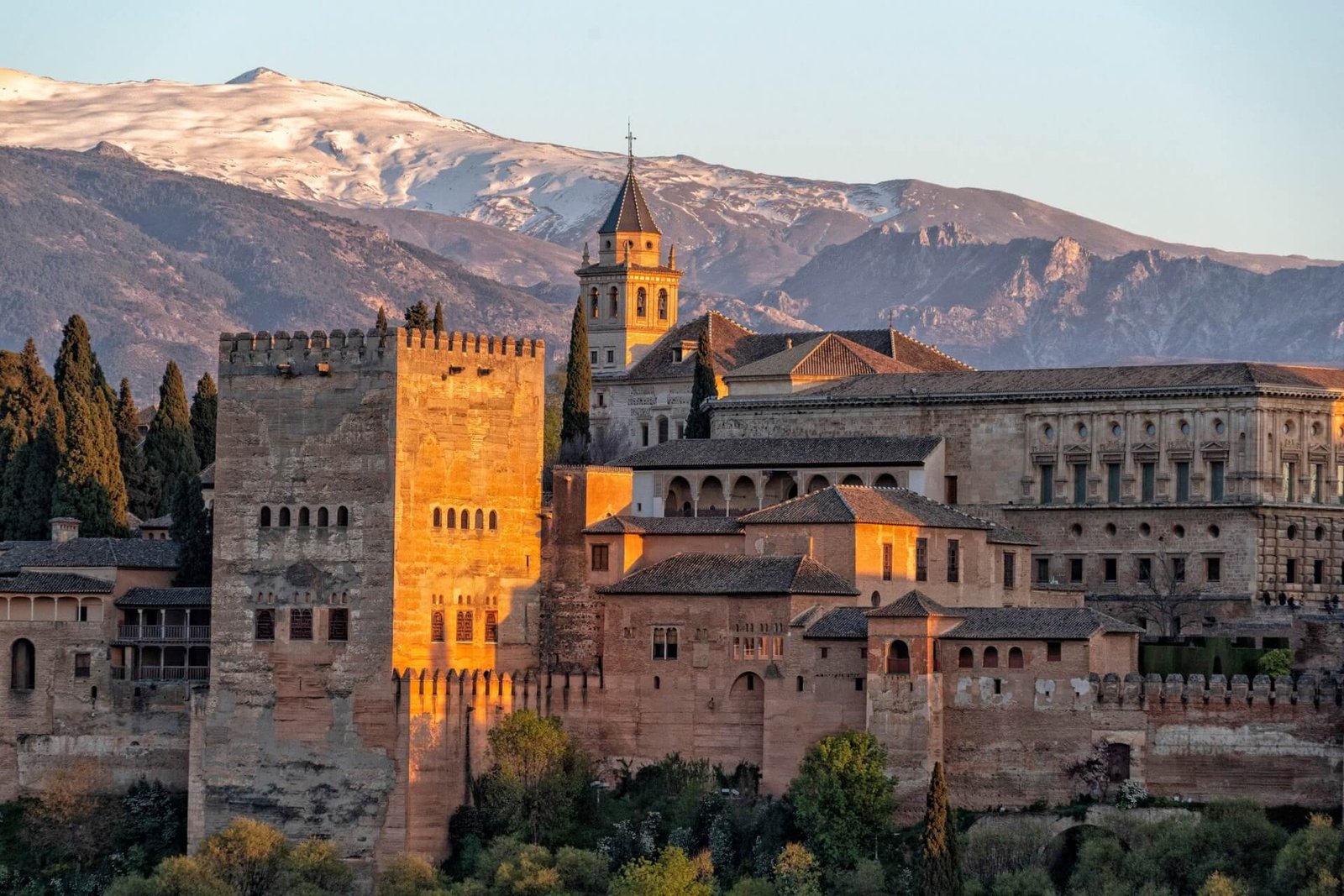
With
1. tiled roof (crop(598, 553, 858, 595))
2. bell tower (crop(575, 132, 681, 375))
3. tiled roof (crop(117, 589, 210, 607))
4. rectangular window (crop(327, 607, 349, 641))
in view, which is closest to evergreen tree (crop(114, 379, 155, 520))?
tiled roof (crop(117, 589, 210, 607))

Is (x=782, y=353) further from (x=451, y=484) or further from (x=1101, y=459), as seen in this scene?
(x=451, y=484)

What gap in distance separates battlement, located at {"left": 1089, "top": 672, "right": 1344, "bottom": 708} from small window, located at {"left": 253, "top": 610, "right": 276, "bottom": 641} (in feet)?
61.8

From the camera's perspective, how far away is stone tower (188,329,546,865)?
7238cm

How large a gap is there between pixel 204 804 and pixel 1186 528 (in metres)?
30.2

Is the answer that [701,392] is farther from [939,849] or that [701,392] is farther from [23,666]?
[939,849]

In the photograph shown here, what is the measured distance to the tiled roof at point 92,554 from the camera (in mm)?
79750

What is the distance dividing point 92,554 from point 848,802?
22.5 meters

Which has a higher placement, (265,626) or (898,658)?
(265,626)

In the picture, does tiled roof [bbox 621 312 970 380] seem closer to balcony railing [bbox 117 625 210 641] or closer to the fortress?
the fortress

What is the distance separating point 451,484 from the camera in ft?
243

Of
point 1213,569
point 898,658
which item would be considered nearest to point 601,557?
point 898,658

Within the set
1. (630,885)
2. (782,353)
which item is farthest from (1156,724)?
(782,353)

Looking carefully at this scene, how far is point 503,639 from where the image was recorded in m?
75.3

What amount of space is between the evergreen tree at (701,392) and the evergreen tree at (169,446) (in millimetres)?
15921
